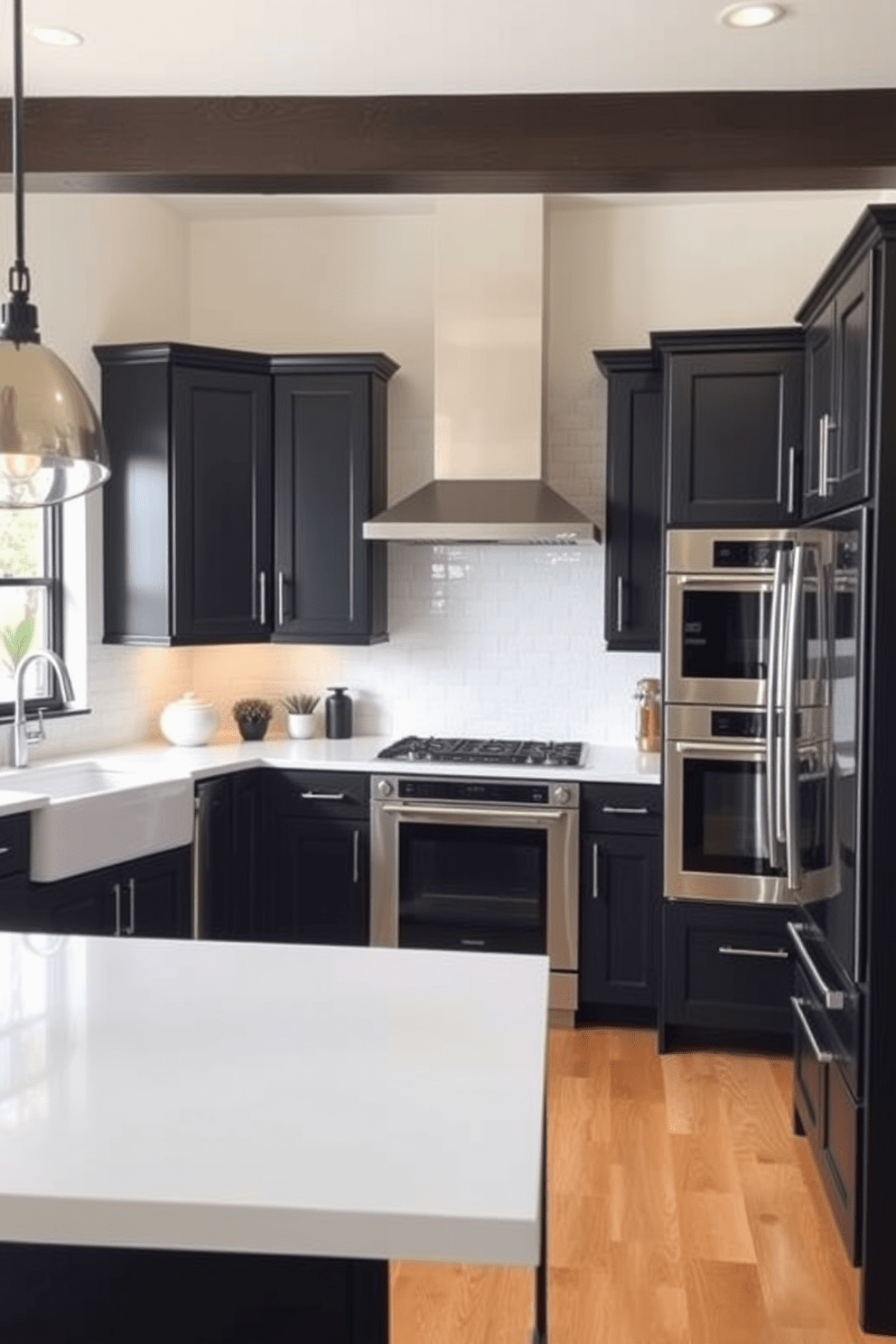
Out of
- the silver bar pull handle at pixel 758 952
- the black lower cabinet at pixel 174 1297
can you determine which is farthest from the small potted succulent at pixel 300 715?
the black lower cabinet at pixel 174 1297

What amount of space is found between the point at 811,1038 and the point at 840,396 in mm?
1641

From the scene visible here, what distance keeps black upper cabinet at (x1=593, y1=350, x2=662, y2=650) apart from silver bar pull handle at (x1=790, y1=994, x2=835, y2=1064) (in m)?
1.65

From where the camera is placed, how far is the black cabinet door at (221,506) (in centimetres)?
489

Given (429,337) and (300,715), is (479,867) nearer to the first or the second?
(300,715)

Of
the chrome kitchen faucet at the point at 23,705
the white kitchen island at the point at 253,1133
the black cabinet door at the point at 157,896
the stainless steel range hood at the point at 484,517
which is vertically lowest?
the black cabinet door at the point at 157,896

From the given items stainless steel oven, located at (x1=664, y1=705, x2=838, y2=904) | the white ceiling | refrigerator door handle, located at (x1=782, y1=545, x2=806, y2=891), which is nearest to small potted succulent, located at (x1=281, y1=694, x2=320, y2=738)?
stainless steel oven, located at (x1=664, y1=705, x2=838, y2=904)

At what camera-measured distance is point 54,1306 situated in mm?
1604

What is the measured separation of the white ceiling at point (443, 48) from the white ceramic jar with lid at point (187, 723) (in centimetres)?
262

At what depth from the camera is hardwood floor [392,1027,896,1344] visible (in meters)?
2.78

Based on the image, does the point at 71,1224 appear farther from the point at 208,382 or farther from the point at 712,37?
the point at 208,382

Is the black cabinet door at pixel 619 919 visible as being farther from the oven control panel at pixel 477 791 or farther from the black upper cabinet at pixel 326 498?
the black upper cabinet at pixel 326 498

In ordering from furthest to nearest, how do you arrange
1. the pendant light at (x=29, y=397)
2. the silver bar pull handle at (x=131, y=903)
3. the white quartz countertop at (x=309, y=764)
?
1. the white quartz countertop at (x=309, y=764)
2. the silver bar pull handle at (x=131, y=903)
3. the pendant light at (x=29, y=397)

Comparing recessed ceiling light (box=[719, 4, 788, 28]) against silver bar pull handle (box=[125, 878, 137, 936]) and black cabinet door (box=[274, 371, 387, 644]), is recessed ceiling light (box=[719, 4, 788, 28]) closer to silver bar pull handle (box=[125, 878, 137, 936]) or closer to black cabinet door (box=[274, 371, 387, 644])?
black cabinet door (box=[274, 371, 387, 644])

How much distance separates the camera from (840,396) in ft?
10.4
